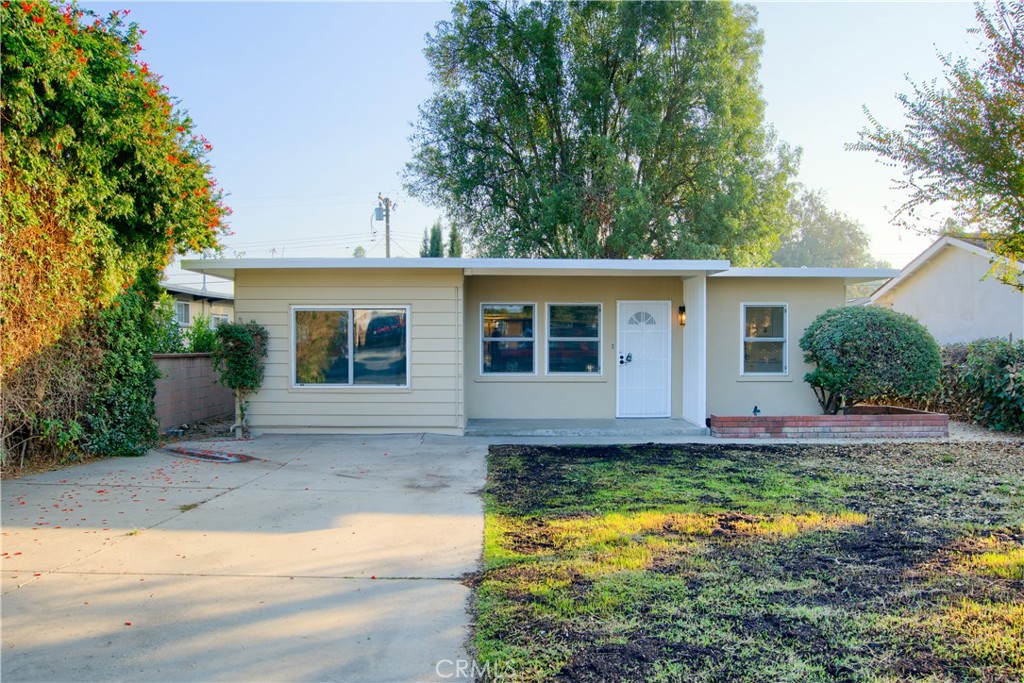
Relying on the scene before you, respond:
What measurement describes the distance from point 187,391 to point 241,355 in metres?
2.28

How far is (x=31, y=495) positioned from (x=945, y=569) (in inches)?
302

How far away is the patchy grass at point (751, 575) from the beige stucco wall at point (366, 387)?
2.79 m

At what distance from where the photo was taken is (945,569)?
4316 millimetres

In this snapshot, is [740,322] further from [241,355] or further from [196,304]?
[196,304]

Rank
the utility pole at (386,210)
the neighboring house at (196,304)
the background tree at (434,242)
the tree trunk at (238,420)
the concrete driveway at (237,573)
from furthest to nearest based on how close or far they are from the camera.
→ the utility pole at (386,210) < the neighboring house at (196,304) < the background tree at (434,242) < the tree trunk at (238,420) < the concrete driveway at (237,573)

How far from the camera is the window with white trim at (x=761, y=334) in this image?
443 inches

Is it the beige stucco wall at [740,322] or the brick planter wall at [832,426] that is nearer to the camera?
the brick planter wall at [832,426]

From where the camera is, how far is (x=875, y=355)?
9.98 m

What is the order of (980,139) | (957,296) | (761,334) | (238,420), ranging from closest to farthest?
(980,139)
(238,420)
(761,334)
(957,296)

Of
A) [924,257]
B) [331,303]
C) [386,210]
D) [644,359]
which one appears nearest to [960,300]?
[924,257]

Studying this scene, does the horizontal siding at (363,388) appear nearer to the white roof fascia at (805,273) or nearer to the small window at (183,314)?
the white roof fascia at (805,273)

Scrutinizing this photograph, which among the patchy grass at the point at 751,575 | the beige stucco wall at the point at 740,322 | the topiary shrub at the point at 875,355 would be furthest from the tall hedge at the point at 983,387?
the patchy grass at the point at 751,575

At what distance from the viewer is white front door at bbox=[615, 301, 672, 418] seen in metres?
11.3

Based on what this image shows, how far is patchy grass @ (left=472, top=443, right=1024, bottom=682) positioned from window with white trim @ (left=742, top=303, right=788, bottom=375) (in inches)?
Result: 155
